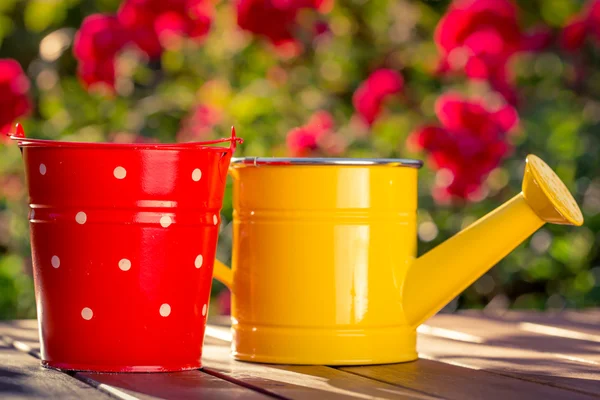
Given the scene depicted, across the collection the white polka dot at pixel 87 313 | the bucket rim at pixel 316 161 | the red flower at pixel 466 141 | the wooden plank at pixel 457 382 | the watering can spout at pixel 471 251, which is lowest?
the wooden plank at pixel 457 382

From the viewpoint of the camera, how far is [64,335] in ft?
3.66

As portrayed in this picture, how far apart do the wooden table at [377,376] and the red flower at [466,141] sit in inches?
47.0

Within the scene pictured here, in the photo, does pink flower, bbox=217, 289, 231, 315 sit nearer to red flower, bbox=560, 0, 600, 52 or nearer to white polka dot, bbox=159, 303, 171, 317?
red flower, bbox=560, 0, 600, 52

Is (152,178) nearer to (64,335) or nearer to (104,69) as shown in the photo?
(64,335)

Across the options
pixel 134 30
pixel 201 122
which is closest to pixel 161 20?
pixel 134 30

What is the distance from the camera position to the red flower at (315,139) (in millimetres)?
2758

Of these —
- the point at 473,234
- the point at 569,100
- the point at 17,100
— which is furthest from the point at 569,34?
the point at 473,234

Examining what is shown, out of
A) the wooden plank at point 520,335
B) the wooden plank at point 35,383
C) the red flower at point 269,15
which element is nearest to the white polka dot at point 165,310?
the wooden plank at point 35,383

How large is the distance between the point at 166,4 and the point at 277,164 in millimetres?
1816

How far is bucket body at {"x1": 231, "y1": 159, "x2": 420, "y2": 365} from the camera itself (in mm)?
1188

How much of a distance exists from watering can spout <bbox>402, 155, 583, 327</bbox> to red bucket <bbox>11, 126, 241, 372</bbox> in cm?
26

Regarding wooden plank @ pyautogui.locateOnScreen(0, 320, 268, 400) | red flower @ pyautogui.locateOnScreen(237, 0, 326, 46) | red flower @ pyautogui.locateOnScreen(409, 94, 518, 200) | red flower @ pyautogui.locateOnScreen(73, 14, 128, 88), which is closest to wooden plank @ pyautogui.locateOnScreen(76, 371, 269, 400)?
wooden plank @ pyautogui.locateOnScreen(0, 320, 268, 400)

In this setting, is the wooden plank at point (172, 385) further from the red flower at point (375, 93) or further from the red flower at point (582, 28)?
the red flower at point (582, 28)

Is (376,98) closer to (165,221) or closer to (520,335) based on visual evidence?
(520,335)
